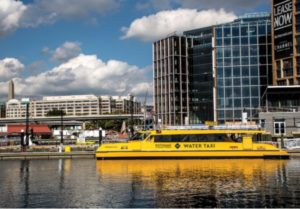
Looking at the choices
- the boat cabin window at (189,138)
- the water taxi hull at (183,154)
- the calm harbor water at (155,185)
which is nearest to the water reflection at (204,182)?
the calm harbor water at (155,185)

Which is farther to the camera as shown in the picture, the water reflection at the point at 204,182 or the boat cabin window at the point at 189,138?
the boat cabin window at the point at 189,138

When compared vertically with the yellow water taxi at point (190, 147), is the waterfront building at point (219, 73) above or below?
above

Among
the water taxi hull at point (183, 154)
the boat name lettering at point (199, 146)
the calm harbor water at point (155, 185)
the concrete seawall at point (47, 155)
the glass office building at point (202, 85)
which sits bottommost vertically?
the calm harbor water at point (155, 185)

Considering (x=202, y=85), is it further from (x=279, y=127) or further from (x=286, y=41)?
(x=279, y=127)

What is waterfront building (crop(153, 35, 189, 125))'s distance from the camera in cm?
13675

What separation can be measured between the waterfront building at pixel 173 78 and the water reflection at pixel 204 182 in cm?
8643

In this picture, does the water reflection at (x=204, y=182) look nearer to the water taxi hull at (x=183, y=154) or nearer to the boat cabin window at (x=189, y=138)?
the water taxi hull at (x=183, y=154)

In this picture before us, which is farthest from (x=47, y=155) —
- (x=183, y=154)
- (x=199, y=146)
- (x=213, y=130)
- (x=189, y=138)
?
(x=213, y=130)

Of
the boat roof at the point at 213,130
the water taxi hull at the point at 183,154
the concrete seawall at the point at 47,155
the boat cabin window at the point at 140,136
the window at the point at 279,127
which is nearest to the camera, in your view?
the water taxi hull at the point at 183,154

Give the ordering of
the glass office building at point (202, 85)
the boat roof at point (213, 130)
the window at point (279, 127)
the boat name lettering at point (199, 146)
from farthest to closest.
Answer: the glass office building at point (202, 85)
the window at point (279, 127)
the boat roof at point (213, 130)
the boat name lettering at point (199, 146)

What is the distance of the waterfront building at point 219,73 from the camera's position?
356 ft

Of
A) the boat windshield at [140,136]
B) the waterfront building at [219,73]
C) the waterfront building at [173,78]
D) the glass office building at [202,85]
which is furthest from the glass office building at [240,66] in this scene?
the boat windshield at [140,136]

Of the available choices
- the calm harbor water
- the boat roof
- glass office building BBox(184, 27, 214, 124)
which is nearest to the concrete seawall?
the boat roof

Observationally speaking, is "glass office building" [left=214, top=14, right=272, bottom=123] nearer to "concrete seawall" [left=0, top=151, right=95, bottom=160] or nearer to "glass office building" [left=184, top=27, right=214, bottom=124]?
"glass office building" [left=184, top=27, right=214, bottom=124]
